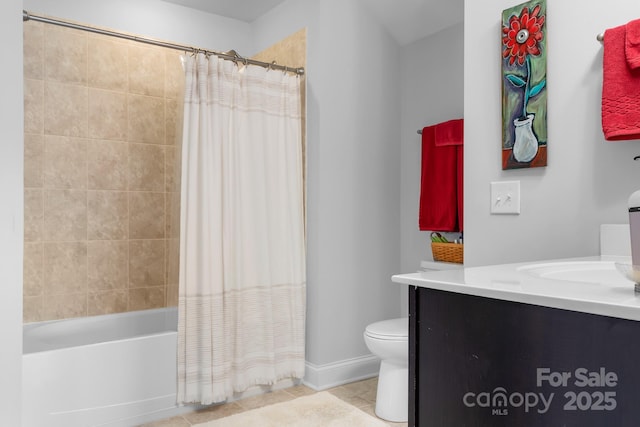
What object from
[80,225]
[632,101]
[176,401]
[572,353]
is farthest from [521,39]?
[80,225]

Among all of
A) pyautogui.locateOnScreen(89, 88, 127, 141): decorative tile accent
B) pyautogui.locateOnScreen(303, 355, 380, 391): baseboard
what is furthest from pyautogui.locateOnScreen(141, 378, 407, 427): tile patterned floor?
pyautogui.locateOnScreen(89, 88, 127, 141): decorative tile accent

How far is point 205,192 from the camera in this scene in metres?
2.43

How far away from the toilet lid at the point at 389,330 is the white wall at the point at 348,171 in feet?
1.38

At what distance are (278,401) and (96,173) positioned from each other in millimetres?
1775

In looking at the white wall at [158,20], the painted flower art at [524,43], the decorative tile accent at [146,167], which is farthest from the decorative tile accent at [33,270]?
the painted flower art at [524,43]

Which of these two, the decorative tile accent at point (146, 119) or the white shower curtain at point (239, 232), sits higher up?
the decorative tile accent at point (146, 119)

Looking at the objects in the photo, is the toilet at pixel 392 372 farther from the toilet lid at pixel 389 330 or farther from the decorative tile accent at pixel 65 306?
the decorative tile accent at pixel 65 306

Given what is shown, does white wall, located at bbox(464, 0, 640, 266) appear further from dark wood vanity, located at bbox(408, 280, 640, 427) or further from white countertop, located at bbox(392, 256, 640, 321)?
dark wood vanity, located at bbox(408, 280, 640, 427)

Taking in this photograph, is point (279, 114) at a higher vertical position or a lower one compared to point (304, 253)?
higher

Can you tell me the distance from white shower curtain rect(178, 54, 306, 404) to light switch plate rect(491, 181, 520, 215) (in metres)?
1.23

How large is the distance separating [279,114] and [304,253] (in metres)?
0.83

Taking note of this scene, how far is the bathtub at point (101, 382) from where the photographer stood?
2092 millimetres

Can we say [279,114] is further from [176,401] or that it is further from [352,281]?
[176,401]

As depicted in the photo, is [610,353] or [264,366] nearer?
[610,353]
